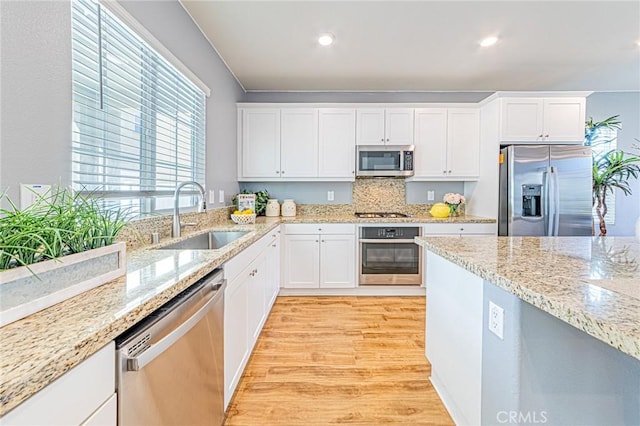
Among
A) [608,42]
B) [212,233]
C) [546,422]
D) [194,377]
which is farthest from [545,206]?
[194,377]

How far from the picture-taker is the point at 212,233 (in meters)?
2.48

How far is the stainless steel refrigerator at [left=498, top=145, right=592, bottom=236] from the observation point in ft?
10.4

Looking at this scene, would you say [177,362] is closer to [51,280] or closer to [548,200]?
[51,280]

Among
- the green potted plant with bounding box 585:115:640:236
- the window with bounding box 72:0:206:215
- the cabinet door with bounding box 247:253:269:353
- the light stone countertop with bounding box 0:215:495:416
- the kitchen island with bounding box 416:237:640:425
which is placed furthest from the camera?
the green potted plant with bounding box 585:115:640:236

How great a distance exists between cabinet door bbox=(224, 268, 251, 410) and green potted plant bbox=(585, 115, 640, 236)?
4.36 metres

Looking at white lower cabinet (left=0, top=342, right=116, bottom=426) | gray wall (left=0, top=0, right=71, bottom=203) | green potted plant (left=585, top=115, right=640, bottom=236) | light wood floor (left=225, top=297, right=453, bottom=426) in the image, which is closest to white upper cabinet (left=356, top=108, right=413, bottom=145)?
light wood floor (left=225, top=297, right=453, bottom=426)

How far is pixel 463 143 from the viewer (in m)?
3.74

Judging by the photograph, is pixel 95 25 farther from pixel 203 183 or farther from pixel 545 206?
pixel 545 206

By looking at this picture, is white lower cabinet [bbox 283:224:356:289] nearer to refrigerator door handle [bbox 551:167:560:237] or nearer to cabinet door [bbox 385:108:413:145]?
cabinet door [bbox 385:108:413:145]

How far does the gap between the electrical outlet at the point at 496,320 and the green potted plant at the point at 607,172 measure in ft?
12.6

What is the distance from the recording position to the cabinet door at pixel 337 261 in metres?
3.46

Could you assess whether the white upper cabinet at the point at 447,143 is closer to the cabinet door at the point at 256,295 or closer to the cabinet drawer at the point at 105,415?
the cabinet door at the point at 256,295

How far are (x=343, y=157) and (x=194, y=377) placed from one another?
9.77 feet

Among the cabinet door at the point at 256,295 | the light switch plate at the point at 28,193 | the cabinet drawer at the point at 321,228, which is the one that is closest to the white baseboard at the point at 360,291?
the cabinet drawer at the point at 321,228
